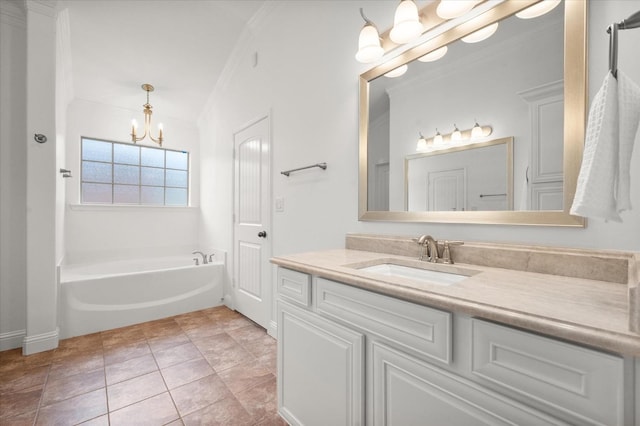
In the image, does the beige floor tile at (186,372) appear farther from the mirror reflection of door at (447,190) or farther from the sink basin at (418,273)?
the mirror reflection of door at (447,190)

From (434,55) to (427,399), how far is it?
142cm

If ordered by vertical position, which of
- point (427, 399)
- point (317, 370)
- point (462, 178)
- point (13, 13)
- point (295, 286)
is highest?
point (13, 13)

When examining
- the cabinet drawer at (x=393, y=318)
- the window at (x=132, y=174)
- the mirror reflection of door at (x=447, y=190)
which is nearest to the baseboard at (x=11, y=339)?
the window at (x=132, y=174)

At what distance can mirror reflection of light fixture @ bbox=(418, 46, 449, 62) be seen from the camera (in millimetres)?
1302

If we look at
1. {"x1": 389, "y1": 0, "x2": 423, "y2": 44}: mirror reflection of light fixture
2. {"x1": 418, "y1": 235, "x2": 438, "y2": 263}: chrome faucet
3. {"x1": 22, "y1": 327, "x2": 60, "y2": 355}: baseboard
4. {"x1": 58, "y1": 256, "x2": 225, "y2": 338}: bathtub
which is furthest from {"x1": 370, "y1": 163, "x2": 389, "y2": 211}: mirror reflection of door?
{"x1": 22, "y1": 327, "x2": 60, "y2": 355}: baseboard

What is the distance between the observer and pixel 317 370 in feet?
3.75

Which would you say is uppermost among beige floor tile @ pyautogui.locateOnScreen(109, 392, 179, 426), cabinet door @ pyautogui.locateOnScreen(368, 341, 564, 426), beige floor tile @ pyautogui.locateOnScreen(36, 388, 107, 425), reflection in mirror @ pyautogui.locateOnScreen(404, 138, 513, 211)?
reflection in mirror @ pyautogui.locateOnScreen(404, 138, 513, 211)

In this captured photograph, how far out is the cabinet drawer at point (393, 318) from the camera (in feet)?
2.44

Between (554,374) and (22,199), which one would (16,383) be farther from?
(554,374)

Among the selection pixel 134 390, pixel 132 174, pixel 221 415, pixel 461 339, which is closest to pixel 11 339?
pixel 134 390

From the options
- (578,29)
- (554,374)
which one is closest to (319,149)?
(578,29)

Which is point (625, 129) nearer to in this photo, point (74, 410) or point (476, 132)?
point (476, 132)

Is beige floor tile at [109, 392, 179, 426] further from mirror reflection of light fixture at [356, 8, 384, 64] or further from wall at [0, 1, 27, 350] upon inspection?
mirror reflection of light fixture at [356, 8, 384, 64]

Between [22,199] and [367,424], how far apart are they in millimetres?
2992
